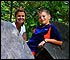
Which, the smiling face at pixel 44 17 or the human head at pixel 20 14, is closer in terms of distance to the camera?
the smiling face at pixel 44 17

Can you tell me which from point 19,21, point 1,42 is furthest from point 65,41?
point 19,21

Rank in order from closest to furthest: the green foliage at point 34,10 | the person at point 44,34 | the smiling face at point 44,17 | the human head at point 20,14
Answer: the person at point 44,34
the smiling face at point 44,17
the human head at point 20,14
the green foliage at point 34,10

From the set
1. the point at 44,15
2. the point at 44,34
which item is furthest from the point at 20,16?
the point at 44,34

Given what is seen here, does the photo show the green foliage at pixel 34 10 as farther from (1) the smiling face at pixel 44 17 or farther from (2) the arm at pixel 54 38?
(2) the arm at pixel 54 38

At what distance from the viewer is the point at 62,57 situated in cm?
222

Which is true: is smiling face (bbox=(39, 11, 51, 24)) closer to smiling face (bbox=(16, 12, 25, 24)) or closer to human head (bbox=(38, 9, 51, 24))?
human head (bbox=(38, 9, 51, 24))

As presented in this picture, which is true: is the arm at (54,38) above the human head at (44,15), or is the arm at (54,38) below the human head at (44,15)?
below

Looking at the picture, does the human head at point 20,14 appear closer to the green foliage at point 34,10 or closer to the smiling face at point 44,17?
the smiling face at point 44,17

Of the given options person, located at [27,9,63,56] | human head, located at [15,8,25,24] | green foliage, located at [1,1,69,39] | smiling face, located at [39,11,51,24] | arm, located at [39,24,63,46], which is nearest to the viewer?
arm, located at [39,24,63,46]

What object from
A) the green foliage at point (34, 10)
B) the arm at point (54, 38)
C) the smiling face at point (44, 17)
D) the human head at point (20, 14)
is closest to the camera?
the arm at point (54, 38)

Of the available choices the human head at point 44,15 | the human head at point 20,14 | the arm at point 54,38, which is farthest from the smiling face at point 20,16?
the arm at point 54,38

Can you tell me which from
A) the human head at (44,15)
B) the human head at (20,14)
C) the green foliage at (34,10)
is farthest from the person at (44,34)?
the green foliage at (34,10)

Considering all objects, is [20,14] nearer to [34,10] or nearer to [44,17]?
[44,17]

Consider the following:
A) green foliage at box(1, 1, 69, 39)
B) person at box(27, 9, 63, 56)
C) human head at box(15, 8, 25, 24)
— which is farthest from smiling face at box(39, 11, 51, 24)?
green foliage at box(1, 1, 69, 39)
